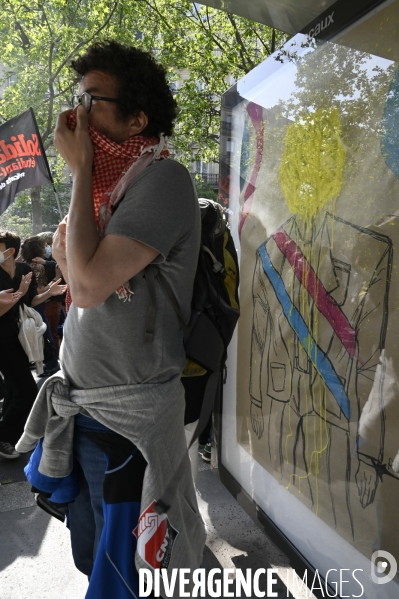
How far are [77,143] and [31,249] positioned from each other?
17.3 ft

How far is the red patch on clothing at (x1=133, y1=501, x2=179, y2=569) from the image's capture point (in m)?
1.55

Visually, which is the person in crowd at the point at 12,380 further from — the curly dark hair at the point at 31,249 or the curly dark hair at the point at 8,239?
the curly dark hair at the point at 31,249

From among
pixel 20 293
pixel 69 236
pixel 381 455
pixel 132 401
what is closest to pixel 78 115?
pixel 69 236

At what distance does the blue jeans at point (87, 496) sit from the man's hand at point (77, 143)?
793mm

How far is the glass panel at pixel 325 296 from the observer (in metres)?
1.67

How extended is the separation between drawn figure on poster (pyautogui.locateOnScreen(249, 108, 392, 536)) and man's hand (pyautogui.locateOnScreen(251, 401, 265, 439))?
0.03 metres

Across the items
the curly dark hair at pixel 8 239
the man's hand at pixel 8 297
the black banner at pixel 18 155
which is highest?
the black banner at pixel 18 155

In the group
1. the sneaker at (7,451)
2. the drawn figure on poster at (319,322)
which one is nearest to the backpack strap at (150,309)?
the drawn figure on poster at (319,322)

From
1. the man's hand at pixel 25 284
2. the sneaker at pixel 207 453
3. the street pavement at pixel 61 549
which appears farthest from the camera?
the man's hand at pixel 25 284

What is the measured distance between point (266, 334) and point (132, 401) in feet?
3.34

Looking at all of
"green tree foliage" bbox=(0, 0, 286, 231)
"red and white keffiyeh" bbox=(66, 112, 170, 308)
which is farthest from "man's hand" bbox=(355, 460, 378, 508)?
"green tree foliage" bbox=(0, 0, 286, 231)

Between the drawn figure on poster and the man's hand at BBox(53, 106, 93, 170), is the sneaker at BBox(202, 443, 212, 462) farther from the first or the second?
the man's hand at BBox(53, 106, 93, 170)

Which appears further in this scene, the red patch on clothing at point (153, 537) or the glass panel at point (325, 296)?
the glass panel at point (325, 296)

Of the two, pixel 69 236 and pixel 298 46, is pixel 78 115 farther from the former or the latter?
pixel 298 46
